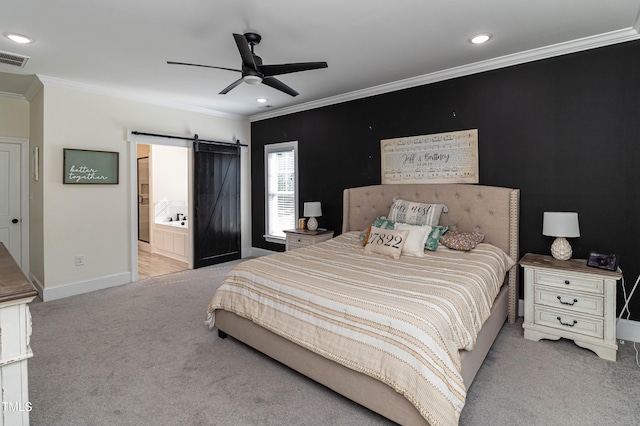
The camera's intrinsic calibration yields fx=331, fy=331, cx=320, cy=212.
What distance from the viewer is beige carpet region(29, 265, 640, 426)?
193 centimetres

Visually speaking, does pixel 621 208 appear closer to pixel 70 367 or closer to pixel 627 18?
pixel 627 18

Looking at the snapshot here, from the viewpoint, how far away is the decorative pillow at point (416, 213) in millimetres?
3604

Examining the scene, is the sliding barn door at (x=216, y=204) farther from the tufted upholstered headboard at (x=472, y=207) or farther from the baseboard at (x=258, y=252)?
the tufted upholstered headboard at (x=472, y=207)

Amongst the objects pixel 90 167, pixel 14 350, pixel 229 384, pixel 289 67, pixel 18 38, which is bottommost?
pixel 229 384

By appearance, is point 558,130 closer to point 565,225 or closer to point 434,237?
point 565,225

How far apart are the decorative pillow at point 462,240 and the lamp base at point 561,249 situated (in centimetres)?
61

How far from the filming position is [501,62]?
3385 millimetres

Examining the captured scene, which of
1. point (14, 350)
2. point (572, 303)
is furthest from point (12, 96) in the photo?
point (572, 303)

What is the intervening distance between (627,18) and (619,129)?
2.85ft

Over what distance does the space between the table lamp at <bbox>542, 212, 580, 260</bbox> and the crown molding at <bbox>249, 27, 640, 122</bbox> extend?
153cm

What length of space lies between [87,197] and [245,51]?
3.25 metres

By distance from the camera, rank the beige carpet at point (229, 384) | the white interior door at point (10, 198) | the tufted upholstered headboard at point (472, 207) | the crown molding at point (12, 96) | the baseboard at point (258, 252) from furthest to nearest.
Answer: the baseboard at point (258, 252)
the white interior door at point (10, 198)
the crown molding at point (12, 96)
the tufted upholstered headboard at point (472, 207)
the beige carpet at point (229, 384)

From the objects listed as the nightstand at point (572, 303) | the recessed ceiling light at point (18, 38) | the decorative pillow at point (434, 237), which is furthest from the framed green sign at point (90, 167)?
the nightstand at point (572, 303)

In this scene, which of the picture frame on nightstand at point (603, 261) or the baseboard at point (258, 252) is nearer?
the picture frame on nightstand at point (603, 261)
